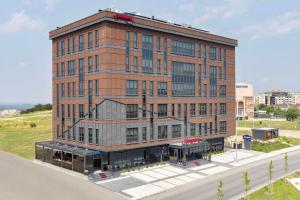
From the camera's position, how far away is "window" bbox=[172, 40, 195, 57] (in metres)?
60.4

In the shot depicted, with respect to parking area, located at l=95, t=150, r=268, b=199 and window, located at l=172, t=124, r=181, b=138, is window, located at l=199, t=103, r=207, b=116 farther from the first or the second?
parking area, located at l=95, t=150, r=268, b=199

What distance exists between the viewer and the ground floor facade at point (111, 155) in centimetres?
4962

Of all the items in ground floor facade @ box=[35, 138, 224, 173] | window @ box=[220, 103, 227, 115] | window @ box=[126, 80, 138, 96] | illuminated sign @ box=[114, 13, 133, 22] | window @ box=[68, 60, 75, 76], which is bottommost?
ground floor facade @ box=[35, 138, 224, 173]

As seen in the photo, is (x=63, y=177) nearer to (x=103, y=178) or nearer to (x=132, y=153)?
(x=103, y=178)

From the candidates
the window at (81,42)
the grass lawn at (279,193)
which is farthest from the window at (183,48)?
the grass lawn at (279,193)

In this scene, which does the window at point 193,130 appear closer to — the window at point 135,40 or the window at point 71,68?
the window at point 135,40

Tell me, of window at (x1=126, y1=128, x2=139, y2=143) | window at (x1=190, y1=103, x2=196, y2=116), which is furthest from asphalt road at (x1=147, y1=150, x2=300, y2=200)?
window at (x1=190, y1=103, x2=196, y2=116)

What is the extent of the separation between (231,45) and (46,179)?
5142 cm

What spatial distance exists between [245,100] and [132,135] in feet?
409

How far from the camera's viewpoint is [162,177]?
47156 mm

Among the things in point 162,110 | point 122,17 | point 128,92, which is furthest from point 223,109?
point 122,17

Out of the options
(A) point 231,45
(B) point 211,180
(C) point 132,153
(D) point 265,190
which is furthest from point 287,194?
(A) point 231,45

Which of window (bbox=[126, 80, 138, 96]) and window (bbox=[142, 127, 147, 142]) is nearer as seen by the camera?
window (bbox=[126, 80, 138, 96])

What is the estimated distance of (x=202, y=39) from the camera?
65125 millimetres
